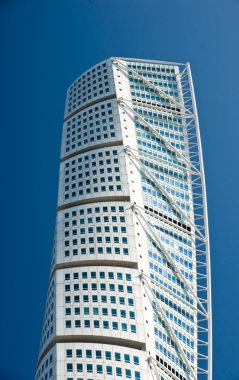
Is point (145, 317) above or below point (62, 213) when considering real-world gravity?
below

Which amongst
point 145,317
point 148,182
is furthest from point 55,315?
point 148,182

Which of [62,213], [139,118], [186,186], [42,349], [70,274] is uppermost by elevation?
[139,118]

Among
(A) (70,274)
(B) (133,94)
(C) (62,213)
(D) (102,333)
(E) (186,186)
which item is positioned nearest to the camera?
(D) (102,333)

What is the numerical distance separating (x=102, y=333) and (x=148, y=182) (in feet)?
87.3

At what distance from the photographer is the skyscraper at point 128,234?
79.2m

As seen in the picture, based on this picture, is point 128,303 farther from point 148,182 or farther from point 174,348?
point 148,182

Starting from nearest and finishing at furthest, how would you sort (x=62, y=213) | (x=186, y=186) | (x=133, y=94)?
1. (x=62, y=213)
2. (x=186, y=186)
3. (x=133, y=94)

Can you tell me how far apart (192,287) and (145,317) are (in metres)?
14.1

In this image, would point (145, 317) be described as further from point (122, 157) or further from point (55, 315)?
point (122, 157)

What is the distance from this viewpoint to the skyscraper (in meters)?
79.2

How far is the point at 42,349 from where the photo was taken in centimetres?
8162

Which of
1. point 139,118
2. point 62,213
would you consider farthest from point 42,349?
point 139,118

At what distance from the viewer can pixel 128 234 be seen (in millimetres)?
89188

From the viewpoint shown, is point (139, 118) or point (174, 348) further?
point (139, 118)
